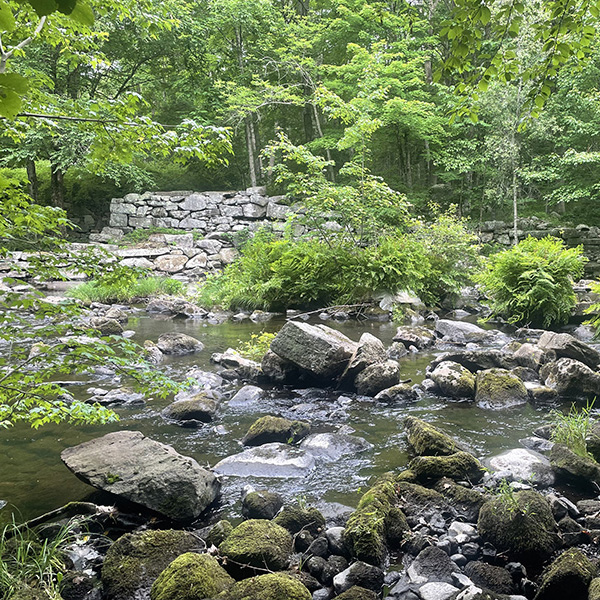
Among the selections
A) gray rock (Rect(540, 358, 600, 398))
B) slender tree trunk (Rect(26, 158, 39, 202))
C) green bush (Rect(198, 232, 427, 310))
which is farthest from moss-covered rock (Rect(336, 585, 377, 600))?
slender tree trunk (Rect(26, 158, 39, 202))

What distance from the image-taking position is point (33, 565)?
2.30 m

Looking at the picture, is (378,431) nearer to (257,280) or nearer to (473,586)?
(473,586)

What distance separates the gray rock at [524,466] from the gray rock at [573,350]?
8.87ft

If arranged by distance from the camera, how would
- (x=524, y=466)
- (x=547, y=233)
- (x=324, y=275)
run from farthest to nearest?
(x=547, y=233), (x=324, y=275), (x=524, y=466)

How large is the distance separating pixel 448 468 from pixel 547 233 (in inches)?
677

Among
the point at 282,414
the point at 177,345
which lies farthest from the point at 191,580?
the point at 177,345

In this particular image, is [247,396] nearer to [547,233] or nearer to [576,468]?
[576,468]

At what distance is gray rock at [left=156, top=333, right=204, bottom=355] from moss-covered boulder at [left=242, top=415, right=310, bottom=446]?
12.4 feet

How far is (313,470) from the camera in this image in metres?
3.73

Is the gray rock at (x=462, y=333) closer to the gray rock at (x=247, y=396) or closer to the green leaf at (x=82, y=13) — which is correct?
the gray rock at (x=247, y=396)

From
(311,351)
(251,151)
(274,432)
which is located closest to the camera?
(274,432)

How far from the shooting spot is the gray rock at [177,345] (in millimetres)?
7781

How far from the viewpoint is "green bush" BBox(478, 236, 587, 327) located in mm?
8734

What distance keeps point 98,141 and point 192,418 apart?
3125mm
